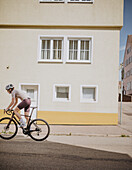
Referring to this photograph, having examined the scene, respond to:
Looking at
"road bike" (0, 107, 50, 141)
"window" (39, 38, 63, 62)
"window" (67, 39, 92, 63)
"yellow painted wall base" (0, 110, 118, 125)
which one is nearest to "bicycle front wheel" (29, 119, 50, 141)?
"road bike" (0, 107, 50, 141)

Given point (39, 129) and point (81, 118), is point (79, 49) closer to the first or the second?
point (81, 118)

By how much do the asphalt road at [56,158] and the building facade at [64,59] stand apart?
5.17 metres

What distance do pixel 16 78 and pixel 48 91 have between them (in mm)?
2023

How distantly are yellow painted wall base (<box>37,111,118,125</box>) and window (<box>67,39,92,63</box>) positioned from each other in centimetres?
326

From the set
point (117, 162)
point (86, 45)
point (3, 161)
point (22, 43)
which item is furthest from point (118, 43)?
point (3, 161)

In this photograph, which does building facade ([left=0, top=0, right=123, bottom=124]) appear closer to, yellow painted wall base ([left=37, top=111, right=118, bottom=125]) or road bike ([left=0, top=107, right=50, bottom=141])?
yellow painted wall base ([left=37, top=111, right=118, bottom=125])

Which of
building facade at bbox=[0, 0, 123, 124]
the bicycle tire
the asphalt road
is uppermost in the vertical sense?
building facade at bbox=[0, 0, 123, 124]

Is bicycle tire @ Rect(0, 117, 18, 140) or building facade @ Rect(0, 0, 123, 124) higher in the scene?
building facade @ Rect(0, 0, 123, 124)

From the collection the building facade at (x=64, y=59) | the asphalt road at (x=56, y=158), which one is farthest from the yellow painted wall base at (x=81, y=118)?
the asphalt road at (x=56, y=158)

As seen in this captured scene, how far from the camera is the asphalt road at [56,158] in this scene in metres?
4.29

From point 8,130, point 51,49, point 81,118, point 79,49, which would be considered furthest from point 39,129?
point 79,49

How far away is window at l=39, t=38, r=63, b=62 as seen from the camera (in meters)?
11.7

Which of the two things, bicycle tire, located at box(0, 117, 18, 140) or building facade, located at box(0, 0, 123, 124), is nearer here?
bicycle tire, located at box(0, 117, 18, 140)

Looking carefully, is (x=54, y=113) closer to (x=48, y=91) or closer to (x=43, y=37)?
(x=48, y=91)
